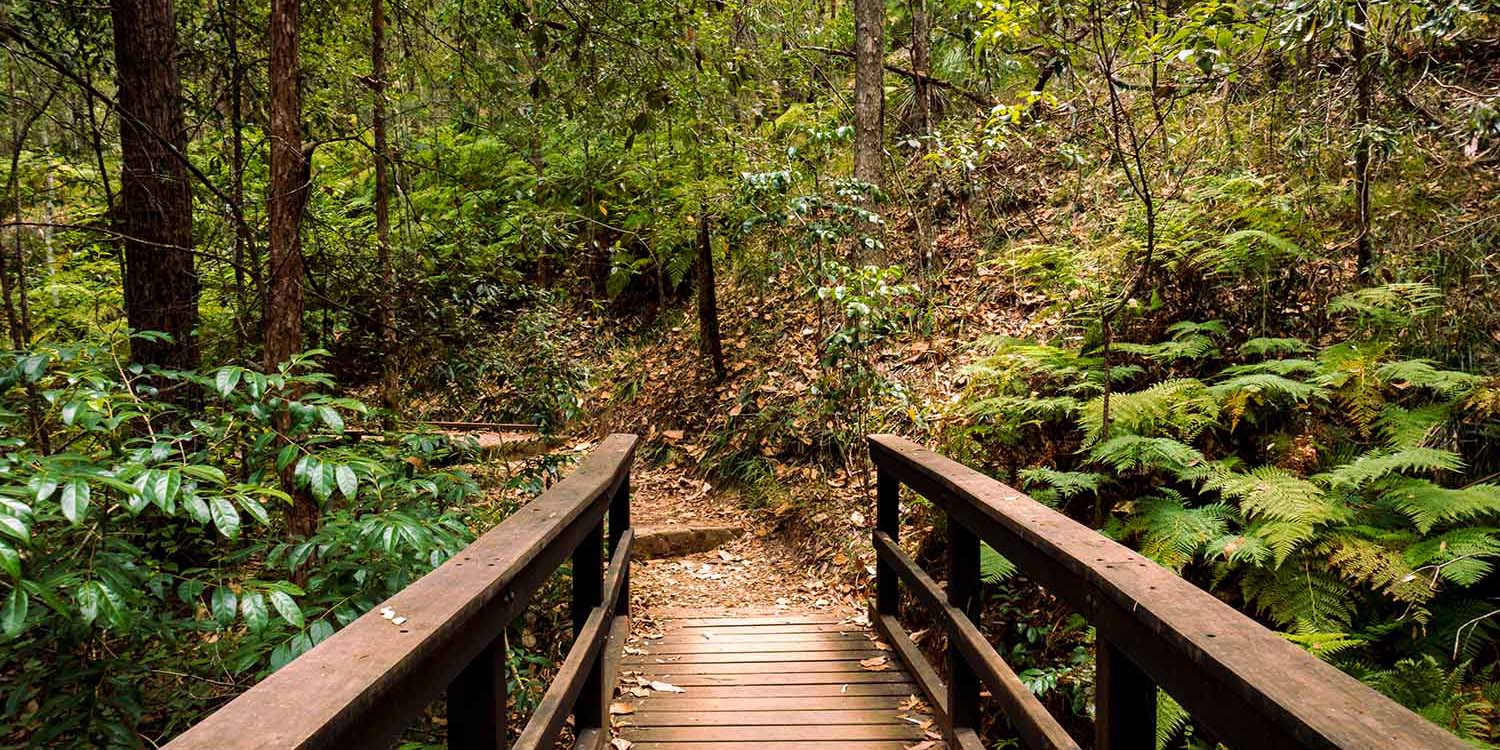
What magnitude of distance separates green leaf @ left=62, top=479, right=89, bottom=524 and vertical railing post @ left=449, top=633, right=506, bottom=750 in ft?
3.19

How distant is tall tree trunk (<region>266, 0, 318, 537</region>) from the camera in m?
4.08

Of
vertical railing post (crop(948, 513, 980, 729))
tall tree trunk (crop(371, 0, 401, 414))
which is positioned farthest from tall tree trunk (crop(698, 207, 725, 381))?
vertical railing post (crop(948, 513, 980, 729))

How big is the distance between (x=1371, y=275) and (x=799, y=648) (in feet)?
12.2

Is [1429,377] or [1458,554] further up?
[1429,377]

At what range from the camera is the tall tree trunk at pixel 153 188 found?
5.09 metres

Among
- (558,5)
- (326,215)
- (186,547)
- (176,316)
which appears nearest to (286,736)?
(186,547)

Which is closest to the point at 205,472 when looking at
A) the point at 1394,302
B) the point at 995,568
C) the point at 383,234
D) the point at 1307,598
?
the point at 995,568

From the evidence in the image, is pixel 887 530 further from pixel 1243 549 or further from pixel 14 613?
pixel 14 613

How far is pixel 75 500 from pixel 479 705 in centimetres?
110

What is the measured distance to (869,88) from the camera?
8.38 m

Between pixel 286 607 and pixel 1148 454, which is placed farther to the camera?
pixel 1148 454

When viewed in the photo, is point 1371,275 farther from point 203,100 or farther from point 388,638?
point 203,100

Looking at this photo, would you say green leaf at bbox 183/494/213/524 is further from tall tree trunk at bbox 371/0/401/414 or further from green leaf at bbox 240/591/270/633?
tall tree trunk at bbox 371/0/401/414

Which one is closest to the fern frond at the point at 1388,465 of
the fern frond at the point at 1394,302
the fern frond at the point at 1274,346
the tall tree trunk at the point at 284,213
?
the fern frond at the point at 1394,302
